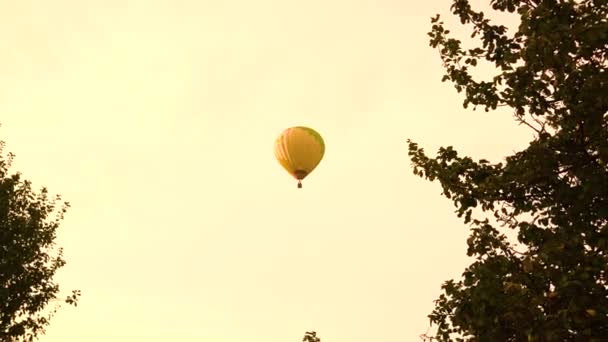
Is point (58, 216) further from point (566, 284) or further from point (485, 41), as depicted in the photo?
point (566, 284)

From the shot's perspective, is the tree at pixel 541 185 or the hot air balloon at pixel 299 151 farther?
the hot air balloon at pixel 299 151

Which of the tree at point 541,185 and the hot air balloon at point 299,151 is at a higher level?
the hot air balloon at point 299,151

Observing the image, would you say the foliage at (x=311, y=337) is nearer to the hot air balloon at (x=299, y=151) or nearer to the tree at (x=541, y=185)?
the tree at (x=541, y=185)

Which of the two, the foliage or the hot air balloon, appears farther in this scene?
the hot air balloon

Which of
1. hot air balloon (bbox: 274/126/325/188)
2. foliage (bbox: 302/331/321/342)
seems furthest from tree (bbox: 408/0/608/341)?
hot air balloon (bbox: 274/126/325/188)

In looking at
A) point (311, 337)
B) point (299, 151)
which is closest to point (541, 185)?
point (311, 337)

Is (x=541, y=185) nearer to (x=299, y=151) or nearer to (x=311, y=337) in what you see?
(x=311, y=337)

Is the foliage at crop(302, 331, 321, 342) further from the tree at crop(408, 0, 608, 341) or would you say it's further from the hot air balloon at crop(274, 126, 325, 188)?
the hot air balloon at crop(274, 126, 325, 188)

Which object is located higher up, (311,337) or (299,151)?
(299,151)

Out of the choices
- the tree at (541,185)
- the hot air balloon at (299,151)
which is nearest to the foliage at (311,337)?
the tree at (541,185)

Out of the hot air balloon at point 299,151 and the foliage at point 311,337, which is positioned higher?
the hot air balloon at point 299,151
